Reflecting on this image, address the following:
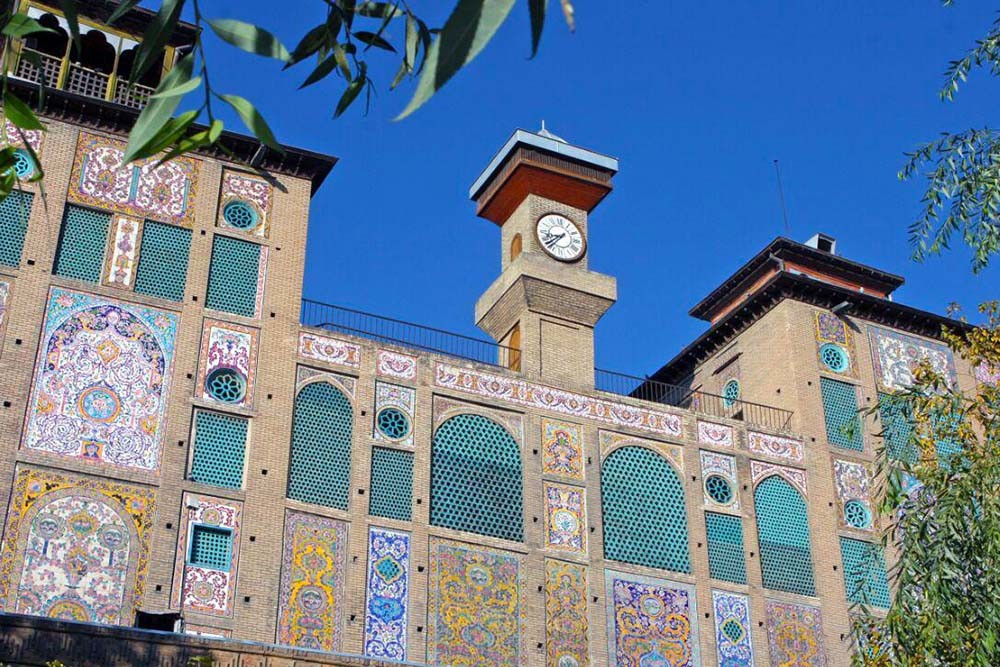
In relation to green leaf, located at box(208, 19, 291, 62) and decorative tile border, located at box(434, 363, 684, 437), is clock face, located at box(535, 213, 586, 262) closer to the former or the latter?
decorative tile border, located at box(434, 363, 684, 437)

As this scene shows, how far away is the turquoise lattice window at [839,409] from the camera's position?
87.7ft

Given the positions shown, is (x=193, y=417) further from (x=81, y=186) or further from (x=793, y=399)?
(x=793, y=399)

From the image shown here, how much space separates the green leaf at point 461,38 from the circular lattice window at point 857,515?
2427 cm

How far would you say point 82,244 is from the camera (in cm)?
2173

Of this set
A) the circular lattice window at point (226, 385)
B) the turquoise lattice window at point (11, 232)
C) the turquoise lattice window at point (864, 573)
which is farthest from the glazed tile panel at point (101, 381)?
the turquoise lattice window at point (864, 573)

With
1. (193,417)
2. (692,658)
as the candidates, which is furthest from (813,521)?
(193,417)

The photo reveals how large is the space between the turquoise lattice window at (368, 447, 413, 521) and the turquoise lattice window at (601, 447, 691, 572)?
3.66m

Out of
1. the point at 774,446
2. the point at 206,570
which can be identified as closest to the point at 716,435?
the point at 774,446

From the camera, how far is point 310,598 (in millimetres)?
20609

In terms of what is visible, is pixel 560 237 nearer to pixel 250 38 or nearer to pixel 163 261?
pixel 163 261

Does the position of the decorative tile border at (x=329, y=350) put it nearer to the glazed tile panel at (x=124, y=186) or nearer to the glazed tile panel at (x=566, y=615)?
the glazed tile panel at (x=124, y=186)

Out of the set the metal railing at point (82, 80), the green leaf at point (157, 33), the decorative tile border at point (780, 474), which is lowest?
the green leaf at point (157, 33)

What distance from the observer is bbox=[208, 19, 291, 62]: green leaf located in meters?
3.32

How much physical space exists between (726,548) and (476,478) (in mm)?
4906
